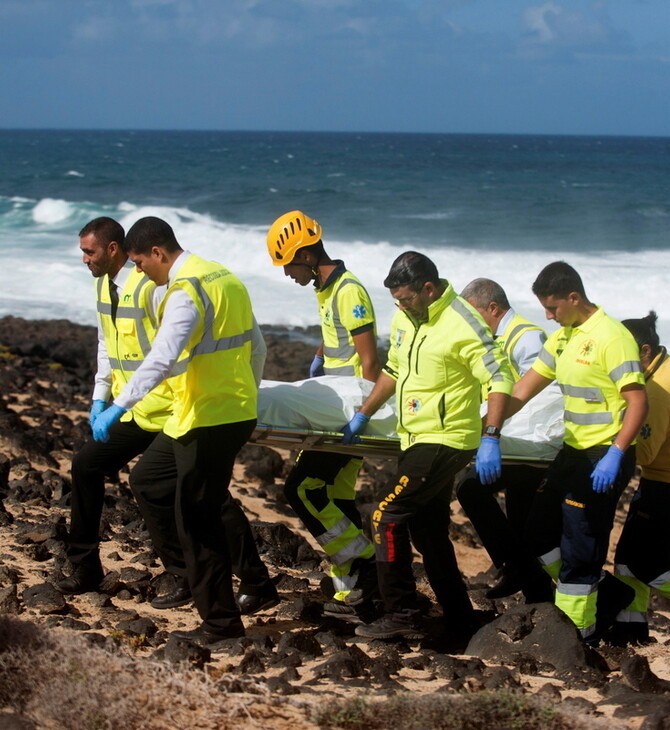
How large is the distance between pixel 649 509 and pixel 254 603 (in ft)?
7.01

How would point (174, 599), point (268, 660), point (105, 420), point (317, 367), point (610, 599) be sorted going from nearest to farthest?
1. point (105, 420)
2. point (268, 660)
3. point (174, 599)
4. point (610, 599)
5. point (317, 367)

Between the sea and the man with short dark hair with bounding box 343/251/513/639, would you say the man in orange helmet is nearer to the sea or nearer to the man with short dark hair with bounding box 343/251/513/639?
the man with short dark hair with bounding box 343/251/513/639

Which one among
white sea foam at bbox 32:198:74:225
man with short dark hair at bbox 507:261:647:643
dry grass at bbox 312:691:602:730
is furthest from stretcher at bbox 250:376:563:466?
white sea foam at bbox 32:198:74:225

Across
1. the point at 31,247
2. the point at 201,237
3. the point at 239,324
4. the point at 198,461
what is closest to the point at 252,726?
the point at 198,461

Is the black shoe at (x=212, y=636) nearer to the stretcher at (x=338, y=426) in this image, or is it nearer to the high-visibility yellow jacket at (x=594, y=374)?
the stretcher at (x=338, y=426)

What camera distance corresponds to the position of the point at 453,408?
5004 mm

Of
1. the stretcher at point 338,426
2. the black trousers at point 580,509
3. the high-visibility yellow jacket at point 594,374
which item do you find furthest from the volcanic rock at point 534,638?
the stretcher at point 338,426

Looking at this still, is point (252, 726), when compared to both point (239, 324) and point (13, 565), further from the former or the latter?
point (13, 565)

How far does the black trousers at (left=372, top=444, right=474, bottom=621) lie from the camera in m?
5.00

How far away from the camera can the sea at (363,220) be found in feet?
73.9

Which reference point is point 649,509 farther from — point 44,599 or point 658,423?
point 44,599

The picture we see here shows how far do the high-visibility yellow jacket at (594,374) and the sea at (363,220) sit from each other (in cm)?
1172

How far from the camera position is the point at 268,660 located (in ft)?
15.9

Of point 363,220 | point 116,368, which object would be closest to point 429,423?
point 116,368
